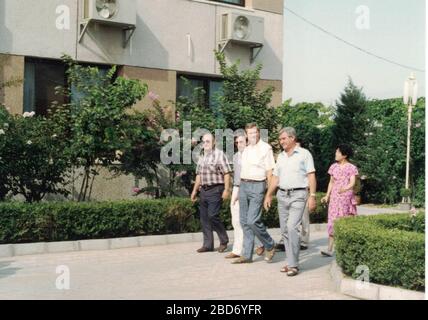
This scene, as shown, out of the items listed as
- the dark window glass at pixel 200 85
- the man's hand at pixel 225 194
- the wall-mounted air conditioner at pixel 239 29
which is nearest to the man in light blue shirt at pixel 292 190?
the man's hand at pixel 225 194

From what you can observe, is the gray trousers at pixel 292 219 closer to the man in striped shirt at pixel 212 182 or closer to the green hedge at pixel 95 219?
the man in striped shirt at pixel 212 182

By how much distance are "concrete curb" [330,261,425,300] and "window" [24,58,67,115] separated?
325 inches

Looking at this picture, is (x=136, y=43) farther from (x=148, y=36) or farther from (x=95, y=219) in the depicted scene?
(x=95, y=219)

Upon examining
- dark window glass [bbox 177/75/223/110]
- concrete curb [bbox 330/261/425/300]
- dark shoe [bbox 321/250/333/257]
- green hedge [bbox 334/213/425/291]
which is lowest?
dark shoe [bbox 321/250/333/257]

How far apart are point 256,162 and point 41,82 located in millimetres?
6426

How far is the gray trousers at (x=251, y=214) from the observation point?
8.89 meters

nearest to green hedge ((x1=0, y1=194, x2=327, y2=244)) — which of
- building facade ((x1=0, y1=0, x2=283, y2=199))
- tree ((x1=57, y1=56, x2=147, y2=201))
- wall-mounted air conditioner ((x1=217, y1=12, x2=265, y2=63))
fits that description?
tree ((x1=57, y1=56, x2=147, y2=201))

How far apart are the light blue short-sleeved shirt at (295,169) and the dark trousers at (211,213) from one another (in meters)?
1.61

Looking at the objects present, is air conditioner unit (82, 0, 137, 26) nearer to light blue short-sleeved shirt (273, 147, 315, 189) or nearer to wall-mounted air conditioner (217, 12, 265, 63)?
wall-mounted air conditioner (217, 12, 265, 63)

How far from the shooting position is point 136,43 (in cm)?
1438

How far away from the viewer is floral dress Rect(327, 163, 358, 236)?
973 centimetres

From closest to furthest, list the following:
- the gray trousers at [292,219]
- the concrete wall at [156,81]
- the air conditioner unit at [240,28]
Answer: the gray trousers at [292,219] < the concrete wall at [156,81] < the air conditioner unit at [240,28]
